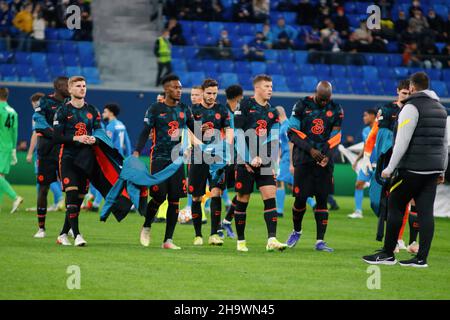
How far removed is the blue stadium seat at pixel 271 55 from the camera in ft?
95.2

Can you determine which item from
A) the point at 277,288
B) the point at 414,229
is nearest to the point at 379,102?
the point at 414,229

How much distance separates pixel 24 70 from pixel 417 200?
18.9 metres

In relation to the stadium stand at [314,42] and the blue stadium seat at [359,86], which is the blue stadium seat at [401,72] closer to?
the stadium stand at [314,42]

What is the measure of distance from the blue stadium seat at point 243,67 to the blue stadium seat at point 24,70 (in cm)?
607

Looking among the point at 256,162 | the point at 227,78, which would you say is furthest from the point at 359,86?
the point at 256,162

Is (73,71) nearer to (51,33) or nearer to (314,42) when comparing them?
(51,33)

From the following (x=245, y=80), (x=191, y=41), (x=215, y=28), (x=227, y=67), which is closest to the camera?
(x=227, y=67)

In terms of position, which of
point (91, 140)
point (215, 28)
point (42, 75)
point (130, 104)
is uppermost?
point (91, 140)

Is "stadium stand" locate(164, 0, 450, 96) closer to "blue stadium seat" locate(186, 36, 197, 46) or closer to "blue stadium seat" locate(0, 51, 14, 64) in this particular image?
"blue stadium seat" locate(186, 36, 197, 46)

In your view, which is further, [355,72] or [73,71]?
[355,72]

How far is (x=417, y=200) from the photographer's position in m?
10.7

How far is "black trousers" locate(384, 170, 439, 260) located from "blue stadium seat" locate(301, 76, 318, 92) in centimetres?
1832

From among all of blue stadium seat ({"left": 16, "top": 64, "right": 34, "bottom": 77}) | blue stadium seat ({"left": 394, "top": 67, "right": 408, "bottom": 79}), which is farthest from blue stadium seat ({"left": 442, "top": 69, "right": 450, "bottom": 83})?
blue stadium seat ({"left": 16, "top": 64, "right": 34, "bottom": 77})

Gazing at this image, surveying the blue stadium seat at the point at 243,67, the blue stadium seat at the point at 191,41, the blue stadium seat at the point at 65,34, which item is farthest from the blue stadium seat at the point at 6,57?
the blue stadium seat at the point at 243,67
